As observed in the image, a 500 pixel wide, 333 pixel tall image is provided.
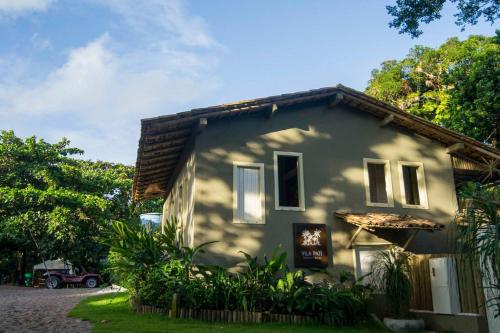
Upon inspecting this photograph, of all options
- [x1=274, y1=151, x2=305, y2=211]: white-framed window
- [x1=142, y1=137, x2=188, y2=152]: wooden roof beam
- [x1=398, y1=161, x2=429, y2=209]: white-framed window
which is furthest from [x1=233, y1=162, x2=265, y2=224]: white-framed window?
[x1=398, y1=161, x2=429, y2=209]: white-framed window

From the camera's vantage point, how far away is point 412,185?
14.5 metres

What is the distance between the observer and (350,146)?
45.8 feet

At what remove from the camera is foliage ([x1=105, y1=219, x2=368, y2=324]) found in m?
10.5

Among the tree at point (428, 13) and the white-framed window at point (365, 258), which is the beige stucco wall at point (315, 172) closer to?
the white-framed window at point (365, 258)

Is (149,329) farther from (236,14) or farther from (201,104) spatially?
(236,14)

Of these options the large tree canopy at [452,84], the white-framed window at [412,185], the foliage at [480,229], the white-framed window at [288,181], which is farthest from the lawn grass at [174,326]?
the large tree canopy at [452,84]

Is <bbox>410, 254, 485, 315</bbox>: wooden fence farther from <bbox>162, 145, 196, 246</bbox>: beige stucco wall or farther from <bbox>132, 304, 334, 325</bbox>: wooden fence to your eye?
<bbox>162, 145, 196, 246</bbox>: beige stucco wall

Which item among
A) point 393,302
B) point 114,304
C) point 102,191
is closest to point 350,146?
point 393,302

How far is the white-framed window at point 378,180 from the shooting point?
45.3 feet

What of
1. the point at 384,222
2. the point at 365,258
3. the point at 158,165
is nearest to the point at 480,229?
the point at 384,222

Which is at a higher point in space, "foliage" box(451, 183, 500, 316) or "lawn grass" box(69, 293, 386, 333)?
"foliage" box(451, 183, 500, 316)

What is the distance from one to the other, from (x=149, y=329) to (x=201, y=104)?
592 cm

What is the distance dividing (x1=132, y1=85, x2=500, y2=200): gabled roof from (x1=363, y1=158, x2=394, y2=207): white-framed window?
4.71 feet

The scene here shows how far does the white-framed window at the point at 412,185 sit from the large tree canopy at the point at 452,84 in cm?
679
